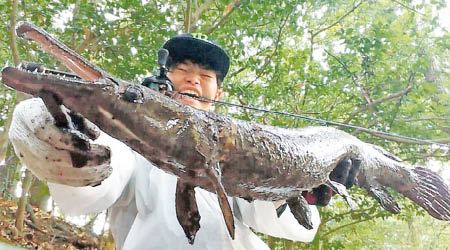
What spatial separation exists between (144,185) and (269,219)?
28.4 inches

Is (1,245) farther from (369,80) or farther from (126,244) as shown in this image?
(369,80)

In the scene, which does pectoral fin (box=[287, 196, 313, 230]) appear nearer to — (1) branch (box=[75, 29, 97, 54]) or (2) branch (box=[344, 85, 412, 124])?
(2) branch (box=[344, 85, 412, 124])

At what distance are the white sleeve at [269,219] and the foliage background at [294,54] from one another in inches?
103

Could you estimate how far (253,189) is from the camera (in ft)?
6.03

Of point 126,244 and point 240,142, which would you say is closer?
point 240,142

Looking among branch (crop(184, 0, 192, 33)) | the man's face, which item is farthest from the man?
branch (crop(184, 0, 192, 33))

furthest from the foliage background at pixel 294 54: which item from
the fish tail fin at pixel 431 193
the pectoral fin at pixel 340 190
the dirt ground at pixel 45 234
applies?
the pectoral fin at pixel 340 190

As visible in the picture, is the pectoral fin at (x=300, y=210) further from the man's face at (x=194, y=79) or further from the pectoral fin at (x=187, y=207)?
the man's face at (x=194, y=79)

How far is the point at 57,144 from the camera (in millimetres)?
1429

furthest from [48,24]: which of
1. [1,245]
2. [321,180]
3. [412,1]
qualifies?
[1,245]

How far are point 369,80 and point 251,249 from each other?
3382mm

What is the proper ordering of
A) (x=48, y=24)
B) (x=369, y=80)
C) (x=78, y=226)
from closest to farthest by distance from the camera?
(x=48, y=24) → (x=369, y=80) → (x=78, y=226)

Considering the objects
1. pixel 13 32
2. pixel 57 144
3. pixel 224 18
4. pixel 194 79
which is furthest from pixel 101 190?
pixel 224 18

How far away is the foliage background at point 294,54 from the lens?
5.02 m
